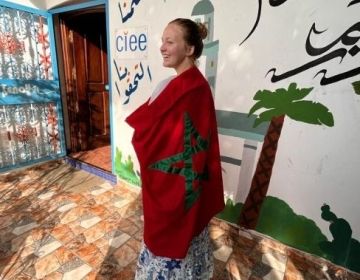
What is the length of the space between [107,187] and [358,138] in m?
2.71

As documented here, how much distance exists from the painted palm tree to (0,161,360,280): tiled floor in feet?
0.98

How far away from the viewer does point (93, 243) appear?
2.13 m

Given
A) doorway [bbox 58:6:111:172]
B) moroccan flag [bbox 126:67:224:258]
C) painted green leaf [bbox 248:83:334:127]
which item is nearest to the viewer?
moroccan flag [bbox 126:67:224:258]

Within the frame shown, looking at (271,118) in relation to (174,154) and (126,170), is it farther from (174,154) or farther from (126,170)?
(126,170)

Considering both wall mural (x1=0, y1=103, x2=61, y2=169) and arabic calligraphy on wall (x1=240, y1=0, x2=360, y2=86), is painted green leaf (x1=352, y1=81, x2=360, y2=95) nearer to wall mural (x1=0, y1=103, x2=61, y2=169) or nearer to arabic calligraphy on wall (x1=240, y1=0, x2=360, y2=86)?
arabic calligraphy on wall (x1=240, y1=0, x2=360, y2=86)

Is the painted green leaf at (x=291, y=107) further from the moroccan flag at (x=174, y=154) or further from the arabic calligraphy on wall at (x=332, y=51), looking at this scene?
the moroccan flag at (x=174, y=154)

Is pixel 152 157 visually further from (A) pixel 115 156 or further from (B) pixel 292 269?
(A) pixel 115 156

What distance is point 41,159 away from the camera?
3.62 m

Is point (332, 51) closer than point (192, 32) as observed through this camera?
No

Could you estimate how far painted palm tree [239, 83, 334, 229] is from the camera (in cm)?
181

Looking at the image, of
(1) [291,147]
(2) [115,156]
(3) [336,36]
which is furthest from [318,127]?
(2) [115,156]

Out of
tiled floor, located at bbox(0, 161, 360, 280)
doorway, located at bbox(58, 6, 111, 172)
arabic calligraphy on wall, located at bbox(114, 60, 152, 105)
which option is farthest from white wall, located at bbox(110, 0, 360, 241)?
doorway, located at bbox(58, 6, 111, 172)

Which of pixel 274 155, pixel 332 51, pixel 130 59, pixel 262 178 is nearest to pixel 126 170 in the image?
pixel 130 59

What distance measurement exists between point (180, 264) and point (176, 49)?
102 centimetres
